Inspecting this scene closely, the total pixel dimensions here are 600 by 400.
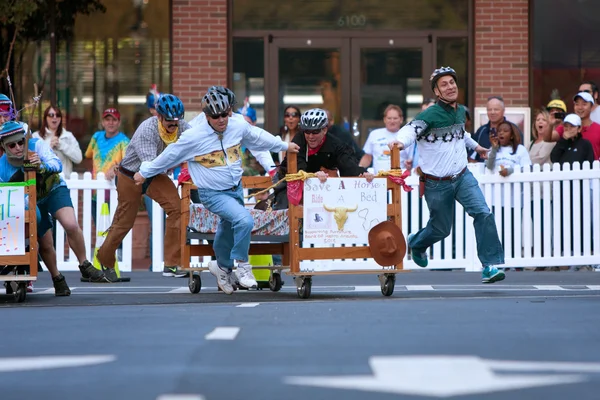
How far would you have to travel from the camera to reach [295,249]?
39.4 ft

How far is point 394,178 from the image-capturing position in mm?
12234

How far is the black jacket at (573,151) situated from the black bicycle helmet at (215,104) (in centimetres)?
592

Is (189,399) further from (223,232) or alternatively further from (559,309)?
(223,232)

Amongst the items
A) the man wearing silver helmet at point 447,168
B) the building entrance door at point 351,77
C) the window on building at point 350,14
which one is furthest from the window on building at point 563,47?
the man wearing silver helmet at point 447,168

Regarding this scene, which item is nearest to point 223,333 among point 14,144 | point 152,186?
point 14,144

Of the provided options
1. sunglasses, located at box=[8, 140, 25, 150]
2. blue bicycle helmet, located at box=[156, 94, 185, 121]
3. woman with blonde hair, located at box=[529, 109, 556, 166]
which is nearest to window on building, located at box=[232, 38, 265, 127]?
woman with blonde hair, located at box=[529, 109, 556, 166]

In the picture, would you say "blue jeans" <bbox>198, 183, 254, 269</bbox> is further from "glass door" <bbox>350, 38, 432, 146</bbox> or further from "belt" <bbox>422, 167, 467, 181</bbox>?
"glass door" <bbox>350, 38, 432, 146</bbox>

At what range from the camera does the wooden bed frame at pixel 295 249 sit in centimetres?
1200

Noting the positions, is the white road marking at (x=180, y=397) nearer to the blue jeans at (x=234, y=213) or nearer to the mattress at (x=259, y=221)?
the blue jeans at (x=234, y=213)

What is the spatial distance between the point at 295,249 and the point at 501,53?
850 cm

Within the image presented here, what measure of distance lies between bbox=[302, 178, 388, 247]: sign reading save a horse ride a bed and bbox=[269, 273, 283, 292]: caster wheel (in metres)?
1.21

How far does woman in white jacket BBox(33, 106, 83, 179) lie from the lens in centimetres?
1766

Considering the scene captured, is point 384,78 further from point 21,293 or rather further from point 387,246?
point 21,293

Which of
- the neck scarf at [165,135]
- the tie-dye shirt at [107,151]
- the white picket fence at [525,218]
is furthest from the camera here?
the tie-dye shirt at [107,151]
